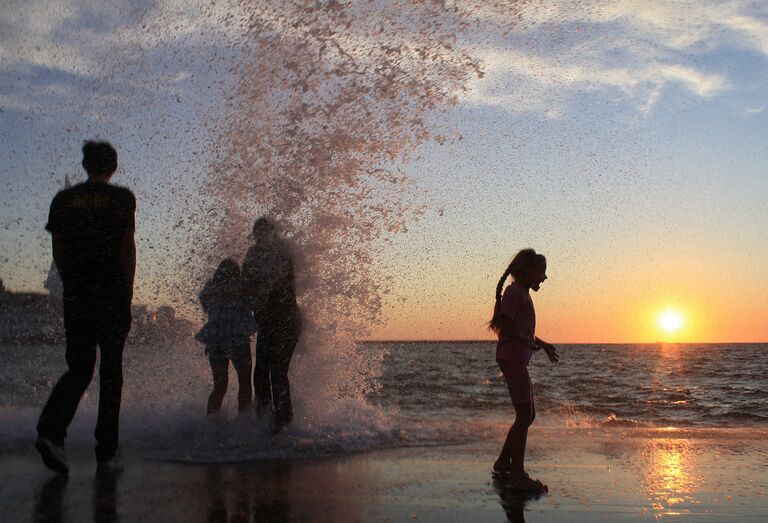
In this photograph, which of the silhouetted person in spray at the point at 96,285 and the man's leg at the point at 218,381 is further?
the man's leg at the point at 218,381

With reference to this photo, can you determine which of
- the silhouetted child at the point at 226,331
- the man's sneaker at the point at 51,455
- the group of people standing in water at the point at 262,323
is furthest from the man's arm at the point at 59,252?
the silhouetted child at the point at 226,331

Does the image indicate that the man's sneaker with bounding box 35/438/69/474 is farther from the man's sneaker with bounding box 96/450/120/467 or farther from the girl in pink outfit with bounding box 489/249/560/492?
the girl in pink outfit with bounding box 489/249/560/492

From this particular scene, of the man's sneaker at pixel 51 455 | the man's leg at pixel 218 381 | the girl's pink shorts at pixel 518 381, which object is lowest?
the man's sneaker at pixel 51 455

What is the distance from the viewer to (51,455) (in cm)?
426

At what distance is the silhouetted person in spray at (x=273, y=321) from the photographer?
588cm

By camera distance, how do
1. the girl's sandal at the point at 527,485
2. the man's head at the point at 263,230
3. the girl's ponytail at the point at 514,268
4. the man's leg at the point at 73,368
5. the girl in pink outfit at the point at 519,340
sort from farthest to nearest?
the man's head at the point at 263,230, the girl's ponytail at the point at 514,268, the girl in pink outfit at the point at 519,340, the man's leg at the point at 73,368, the girl's sandal at the point at 527,485

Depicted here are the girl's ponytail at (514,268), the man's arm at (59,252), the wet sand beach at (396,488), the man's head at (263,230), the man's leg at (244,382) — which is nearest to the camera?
the wet sand beach at (396,488)

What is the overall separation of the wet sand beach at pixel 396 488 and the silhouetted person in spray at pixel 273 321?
804mm

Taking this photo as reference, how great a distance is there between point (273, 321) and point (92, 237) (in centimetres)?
179

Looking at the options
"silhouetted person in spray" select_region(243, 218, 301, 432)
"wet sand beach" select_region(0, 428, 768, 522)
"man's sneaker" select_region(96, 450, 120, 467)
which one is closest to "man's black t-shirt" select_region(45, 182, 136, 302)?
"man's sneaker" select_region(96, 450, 120, 467)

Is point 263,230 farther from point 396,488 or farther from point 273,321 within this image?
point 396,488

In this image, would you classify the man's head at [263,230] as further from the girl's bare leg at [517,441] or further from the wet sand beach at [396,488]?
the girl's bare leg at [517,441]

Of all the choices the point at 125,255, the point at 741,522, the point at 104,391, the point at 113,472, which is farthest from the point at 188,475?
the point at 741,522

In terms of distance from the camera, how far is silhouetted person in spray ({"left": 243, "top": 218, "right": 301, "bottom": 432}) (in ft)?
19.3
